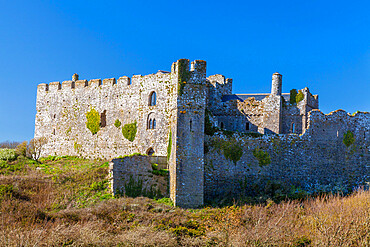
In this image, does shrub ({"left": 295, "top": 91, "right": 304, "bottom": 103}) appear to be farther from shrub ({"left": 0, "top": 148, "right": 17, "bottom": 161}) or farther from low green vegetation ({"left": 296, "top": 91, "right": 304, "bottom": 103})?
shrub ({"left": 0, "top": 148, "right": 17, "bottom": 161})

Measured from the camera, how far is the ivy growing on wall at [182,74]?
2701cm

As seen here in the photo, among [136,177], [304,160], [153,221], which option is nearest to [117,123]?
[136,177]

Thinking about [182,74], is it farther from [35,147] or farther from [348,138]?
[35,147]

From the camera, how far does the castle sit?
88.2ft

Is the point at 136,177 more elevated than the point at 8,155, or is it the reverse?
the point at 8,155

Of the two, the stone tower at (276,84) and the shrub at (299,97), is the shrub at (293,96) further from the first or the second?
the stone tower at (276,84)

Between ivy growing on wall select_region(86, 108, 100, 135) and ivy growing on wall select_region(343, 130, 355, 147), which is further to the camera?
ivy growing on wall select_region(86, 108, 100, 135)

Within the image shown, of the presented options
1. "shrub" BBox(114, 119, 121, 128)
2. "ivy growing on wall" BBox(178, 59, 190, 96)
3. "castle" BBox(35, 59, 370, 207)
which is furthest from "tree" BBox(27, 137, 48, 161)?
"ivy growing on wall" BBox(178, 59, 190, 96)

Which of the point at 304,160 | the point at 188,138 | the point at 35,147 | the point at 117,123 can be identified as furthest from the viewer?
Answer: the point at 35,147

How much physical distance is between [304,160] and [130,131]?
1406cm

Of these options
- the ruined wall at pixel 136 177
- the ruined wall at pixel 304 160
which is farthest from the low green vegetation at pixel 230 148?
the ruined wall at pixel 136 177

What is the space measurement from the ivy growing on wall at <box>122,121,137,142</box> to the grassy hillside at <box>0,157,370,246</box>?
271 inches

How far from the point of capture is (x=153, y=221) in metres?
21.9

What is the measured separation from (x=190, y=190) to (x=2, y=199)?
11.2m
